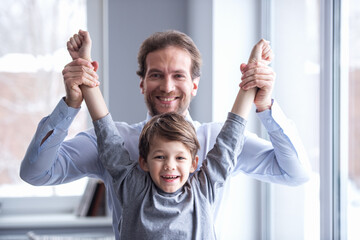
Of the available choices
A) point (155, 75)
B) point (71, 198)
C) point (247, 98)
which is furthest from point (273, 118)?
point (71, 198)

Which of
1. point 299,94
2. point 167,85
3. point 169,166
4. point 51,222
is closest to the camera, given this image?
point 169,166

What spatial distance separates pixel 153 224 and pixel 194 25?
2.00 metres

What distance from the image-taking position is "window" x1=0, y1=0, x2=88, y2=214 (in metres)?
3.08

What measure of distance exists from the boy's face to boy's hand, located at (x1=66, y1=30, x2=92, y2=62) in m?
0.32

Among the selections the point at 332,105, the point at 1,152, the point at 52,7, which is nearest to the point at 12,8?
the point at 52,7

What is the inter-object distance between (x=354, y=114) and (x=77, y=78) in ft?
3.69

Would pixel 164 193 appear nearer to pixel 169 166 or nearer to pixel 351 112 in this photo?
pixel 169 166

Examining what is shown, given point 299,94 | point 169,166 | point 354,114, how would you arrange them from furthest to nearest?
point 299,94 → point 354,114 → point 169,166

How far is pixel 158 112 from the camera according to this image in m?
1.48

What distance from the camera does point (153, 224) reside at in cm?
114

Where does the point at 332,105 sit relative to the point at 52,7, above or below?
below

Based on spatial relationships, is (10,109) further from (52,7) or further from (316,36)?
(316,36)

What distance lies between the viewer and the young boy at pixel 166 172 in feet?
3.76

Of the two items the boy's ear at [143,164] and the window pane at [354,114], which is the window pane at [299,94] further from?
the boy's ear at [143,164]
